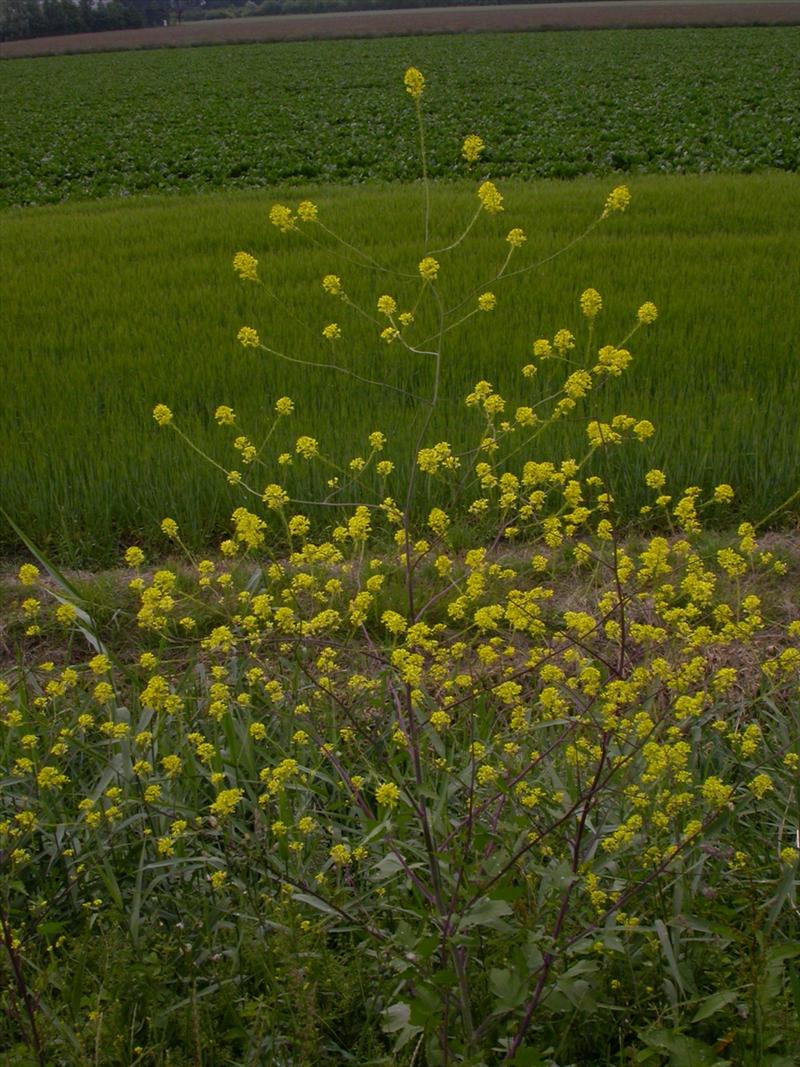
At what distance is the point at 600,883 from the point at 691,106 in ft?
70.6

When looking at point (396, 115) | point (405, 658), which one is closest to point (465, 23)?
point (396, 115)

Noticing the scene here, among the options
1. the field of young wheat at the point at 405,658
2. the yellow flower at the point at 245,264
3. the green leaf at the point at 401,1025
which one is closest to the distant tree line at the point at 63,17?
the field of young wheat at the point at 405,658

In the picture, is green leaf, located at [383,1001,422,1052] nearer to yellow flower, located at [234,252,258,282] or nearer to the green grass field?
yellow flower, located at [234,252,258,282]

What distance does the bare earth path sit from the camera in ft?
A: 151

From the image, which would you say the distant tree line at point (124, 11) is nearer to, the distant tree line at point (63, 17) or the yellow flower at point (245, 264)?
the distant tree line at point (63, 17)

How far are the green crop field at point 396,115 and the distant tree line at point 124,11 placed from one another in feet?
96.0

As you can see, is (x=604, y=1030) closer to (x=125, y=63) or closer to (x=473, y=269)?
(x=473, y=269)

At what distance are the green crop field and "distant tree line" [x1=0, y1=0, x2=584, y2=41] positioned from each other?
29263mm

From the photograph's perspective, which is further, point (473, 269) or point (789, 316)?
point (473, 269)

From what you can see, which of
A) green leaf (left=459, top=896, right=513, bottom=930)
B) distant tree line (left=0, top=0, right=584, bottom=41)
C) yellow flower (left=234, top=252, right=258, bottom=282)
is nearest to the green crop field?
yellow flower (left=234, top=252, right=258, bottom=282)

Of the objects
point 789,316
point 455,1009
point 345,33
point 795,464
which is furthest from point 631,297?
point 345,33

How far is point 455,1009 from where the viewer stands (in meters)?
1.98

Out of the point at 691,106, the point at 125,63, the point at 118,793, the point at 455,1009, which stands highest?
the point at 125,63

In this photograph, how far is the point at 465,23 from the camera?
50.7 meters
